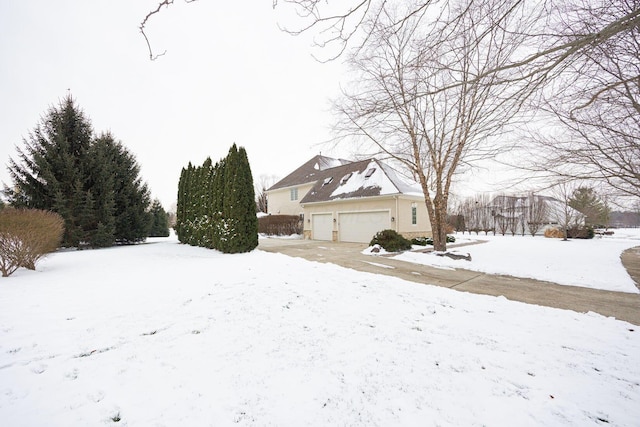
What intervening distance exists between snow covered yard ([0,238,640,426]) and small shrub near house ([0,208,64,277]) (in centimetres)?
163

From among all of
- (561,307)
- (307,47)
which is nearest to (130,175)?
(307,47)

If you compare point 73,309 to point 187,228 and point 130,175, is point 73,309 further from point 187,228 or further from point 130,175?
point 130,175

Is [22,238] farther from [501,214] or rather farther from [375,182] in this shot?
[501,214]

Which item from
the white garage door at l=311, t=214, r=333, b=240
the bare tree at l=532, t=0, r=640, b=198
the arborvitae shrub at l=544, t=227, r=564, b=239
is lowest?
the arborvitae shrub at l=544, t=227, r=564, b=239

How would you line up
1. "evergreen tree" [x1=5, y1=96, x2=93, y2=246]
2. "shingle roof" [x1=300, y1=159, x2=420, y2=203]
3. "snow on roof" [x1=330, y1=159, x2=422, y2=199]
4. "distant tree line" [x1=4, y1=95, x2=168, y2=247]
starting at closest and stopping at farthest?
"evergreen tree" [x1=5, y1=96, x2=93, y2=246], "distant tree line" [x1=4, y1=95, x2=168, y2=247], "snow on roof" [x1=330, y1=159, x2=422, y2=199], "shingle roof" [x1=300, y1=159, x2=420, y2=203]

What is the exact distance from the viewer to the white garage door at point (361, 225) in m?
14.2

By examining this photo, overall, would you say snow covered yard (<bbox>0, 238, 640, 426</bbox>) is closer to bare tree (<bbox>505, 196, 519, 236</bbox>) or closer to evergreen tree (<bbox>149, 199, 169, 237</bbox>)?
evergreen tree (<bbox>149, 199, 169, 237</bbox>)

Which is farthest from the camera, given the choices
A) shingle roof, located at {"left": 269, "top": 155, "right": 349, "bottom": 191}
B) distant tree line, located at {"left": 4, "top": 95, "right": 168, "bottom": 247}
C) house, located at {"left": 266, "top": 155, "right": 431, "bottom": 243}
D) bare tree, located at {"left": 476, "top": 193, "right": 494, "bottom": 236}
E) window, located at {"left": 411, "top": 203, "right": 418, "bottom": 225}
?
bare tree, located at {"left": 476, "top": 193, "right": 494, "bottom": 236}

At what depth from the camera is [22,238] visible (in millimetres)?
5863

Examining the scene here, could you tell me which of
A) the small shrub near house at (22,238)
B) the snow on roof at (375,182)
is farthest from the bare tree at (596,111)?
Answer: the small shrub near house at (22,238)

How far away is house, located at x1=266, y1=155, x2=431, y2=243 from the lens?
14.0 metres

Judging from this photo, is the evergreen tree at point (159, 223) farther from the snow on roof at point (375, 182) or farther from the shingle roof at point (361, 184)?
the snow on roof at point (375, 182)

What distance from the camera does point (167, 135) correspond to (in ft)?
43.9

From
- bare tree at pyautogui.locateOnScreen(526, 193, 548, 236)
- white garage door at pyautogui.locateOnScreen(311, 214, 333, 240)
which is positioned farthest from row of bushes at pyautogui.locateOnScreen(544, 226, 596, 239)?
white garage door at pyautogui.locateOnScreen(311, 214, 333, 240)
